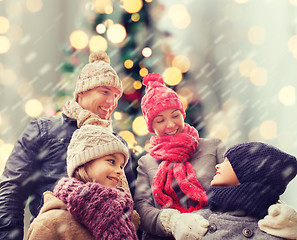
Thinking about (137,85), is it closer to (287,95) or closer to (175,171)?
(175,171)

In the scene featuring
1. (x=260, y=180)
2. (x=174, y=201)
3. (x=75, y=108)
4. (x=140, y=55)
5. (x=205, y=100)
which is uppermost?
(x=140, y=55)

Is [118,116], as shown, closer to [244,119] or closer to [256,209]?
[244,119]

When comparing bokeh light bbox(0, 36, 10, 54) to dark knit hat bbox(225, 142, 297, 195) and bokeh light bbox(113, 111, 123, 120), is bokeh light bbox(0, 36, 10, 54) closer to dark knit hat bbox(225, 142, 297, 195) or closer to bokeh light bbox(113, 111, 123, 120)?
bokeh light bbox(113, 111, 123, 120)

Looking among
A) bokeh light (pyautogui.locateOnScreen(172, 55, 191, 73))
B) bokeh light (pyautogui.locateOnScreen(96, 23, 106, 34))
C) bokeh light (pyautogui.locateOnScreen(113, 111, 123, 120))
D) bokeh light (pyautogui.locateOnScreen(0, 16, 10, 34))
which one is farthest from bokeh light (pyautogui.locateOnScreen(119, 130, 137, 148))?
bokeh light (pyautogui.locateOnScreen(0, 16, 10, 34))

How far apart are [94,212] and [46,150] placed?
1.94 ft

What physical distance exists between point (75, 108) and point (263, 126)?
146 centimetres

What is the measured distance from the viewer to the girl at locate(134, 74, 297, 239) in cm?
127

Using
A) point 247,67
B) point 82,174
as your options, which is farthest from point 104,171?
point 247,67

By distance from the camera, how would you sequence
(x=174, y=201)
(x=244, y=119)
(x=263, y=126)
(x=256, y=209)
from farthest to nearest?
(x=244, y=119) → (x=263, y=126) → (x=174, y=201) → (x=256, y=209)

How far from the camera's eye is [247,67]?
2.37 meters

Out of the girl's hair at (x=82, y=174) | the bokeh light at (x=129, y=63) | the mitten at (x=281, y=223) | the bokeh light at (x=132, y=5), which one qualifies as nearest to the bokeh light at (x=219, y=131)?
the bokeh light at (x=129, y=63)

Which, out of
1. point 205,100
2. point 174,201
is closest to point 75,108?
point 174,201

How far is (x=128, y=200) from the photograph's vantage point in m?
1.10

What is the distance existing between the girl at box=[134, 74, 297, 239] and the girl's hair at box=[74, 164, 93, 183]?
0.36 meters
